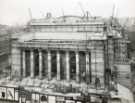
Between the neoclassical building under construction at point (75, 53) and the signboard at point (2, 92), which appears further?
the neoclassical building under construction at point (75, 53)

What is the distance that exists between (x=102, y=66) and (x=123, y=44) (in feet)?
4.36

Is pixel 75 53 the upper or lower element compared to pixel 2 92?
upper

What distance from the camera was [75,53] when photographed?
7277 millimetres

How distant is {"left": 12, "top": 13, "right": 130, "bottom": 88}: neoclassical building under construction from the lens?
6.96 metres

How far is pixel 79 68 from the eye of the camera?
726 centimetres

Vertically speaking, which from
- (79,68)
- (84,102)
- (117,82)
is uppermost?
(79,68)

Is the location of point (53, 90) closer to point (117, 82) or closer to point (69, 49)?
point (69, 49)

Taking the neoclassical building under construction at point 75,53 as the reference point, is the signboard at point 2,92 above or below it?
below

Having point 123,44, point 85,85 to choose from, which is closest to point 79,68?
point 85,85

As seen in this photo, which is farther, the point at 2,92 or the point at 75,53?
the point at 75,53

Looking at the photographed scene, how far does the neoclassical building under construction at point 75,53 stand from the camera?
6.96 metres

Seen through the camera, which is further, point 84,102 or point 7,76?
point 7,76

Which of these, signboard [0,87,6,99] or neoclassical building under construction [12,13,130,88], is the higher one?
neoclassical building under construction [12,13,130,88]

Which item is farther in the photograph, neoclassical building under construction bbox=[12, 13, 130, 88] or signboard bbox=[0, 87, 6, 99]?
neoclassical building under construction bbox=[12, 13, 130, 88]
